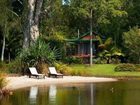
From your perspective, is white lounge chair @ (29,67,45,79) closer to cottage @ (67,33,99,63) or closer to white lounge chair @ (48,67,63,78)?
white lounge chair @ (48,67,63,78)

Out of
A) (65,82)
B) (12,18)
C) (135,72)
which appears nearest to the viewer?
(65,82)

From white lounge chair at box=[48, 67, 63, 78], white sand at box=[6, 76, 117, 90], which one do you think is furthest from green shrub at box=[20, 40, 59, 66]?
white sand at box=[6, 76, 117, 90]

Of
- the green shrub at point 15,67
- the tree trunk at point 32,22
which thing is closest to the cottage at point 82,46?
the tree trunk at point 32,22

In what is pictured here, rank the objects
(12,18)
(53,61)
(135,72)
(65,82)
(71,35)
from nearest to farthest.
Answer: (65,82) → (53,61) → (135,72) → (12,18) → (71,35)

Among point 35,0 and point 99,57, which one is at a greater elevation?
point 35,0

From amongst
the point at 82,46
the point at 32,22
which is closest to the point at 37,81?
the point at 32,22

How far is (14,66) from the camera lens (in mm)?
46562

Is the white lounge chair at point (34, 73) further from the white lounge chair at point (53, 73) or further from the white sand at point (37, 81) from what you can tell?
the white lounge chair at point (53, 73)

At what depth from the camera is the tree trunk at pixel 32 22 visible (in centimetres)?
5281

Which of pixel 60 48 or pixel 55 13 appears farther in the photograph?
pixel 60 48

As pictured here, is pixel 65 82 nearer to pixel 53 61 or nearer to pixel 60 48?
pixel 53 61

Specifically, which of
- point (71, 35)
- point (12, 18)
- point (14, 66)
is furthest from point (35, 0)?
point (71, 35)

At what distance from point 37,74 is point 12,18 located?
1899cm

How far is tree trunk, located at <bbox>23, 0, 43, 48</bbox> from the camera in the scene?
173 feet
